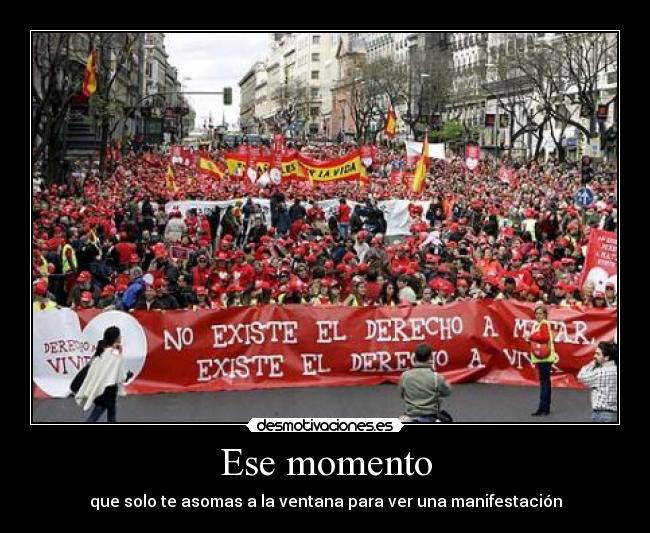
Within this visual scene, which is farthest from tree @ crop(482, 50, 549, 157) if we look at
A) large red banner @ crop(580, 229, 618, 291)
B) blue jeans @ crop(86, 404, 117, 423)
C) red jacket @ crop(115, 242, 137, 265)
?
blue jeans @ crop(86, 404, 117, 423)

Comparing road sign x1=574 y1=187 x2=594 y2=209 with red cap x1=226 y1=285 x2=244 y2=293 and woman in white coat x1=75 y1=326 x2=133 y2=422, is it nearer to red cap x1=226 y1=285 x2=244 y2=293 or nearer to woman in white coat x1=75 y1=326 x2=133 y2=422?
red cap x1=226 y1=285 x2=244 y2=293

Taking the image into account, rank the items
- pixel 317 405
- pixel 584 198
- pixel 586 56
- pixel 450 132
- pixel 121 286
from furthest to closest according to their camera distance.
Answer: pixel 450 132 → pixel 586 56 → pixel 584 198 → pixel 121 286 → pixel 317 405

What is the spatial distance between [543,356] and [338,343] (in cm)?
252

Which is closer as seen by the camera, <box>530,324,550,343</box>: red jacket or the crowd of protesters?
<box>530,324,550,343</box>: red jacket

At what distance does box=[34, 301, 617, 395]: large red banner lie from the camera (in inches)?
527

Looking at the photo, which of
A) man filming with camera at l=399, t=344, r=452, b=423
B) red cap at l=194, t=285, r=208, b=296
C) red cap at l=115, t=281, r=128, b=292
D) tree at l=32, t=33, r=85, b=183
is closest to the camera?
man filming with camera at l=399, t=344, r=452, b=423

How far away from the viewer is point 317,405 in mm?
12867

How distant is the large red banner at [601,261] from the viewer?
50.8 feet

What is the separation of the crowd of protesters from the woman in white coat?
2.42 m

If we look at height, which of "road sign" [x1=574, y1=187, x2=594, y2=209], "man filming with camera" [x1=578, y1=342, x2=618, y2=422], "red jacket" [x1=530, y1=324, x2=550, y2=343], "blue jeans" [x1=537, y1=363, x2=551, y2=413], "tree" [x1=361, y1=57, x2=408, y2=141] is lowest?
"blue jeans" [x1=537, y1=363, x2=551, y2=413]

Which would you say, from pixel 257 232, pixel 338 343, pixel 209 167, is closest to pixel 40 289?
pixel 338 343

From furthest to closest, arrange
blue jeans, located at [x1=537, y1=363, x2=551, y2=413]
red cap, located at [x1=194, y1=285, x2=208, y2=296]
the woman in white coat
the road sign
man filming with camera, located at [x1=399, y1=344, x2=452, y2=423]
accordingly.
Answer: the road sign, red cap, located at [x1=194, y1=285, x2=208, y2=296], blue jeans, located at [x1=537, y1=363, x2=551, y2=413], the woman in white coat, man filming with camera, located at [x1=399, y1=344, x2=452, y2=423]

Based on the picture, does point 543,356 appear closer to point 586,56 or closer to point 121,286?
point 121,286

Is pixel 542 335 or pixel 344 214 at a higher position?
pixel 344 214
